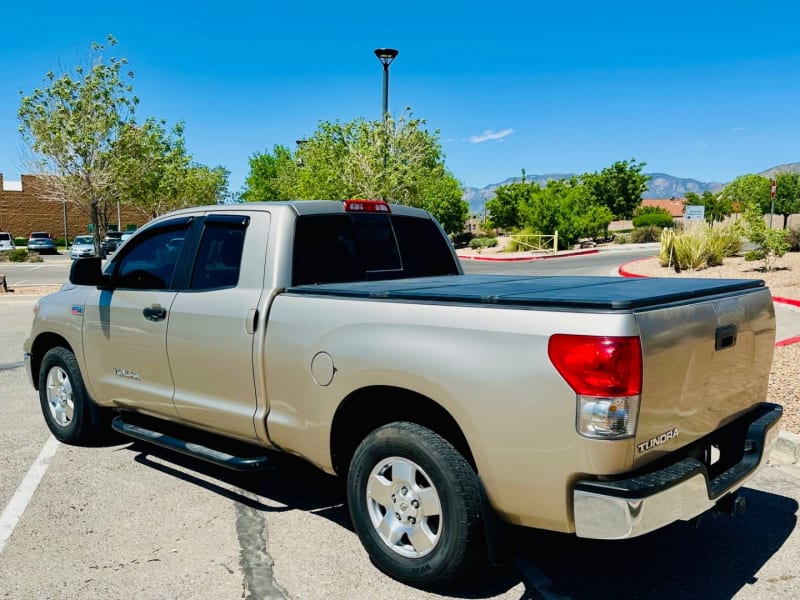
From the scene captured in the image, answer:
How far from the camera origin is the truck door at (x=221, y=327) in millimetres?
4059

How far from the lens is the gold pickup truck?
9.12 ft

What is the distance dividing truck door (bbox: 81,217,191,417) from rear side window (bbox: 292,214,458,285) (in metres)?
1.00

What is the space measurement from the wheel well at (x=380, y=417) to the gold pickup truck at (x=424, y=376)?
0.01 meters

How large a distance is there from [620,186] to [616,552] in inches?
2863

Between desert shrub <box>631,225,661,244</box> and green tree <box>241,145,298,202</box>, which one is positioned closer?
desert shrub <box>631,225,661,244</box>

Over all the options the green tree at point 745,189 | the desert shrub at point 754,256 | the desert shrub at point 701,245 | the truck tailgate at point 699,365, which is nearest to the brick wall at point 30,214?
the desert shrub at point 701,245

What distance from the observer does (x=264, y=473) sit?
520 cm

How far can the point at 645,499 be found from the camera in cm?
273

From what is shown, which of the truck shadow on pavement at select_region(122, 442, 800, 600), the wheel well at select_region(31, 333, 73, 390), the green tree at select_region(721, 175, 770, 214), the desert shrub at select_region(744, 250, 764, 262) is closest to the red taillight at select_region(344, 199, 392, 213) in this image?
the truck shadow on pavement at select_region(122, 442, 800, 600)

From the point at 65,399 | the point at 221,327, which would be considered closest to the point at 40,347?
the point at 65,399

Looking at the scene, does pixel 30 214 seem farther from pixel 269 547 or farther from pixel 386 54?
pixel 269 547

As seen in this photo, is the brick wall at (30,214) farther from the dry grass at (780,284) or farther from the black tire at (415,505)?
the black tire at (415,505)

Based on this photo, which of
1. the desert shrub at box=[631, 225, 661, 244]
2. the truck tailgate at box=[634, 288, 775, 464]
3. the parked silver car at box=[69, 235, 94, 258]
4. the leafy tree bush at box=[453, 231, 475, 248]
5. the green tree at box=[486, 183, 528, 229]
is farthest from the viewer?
the leafy tree bush at box=[453, 231, 475, 248]

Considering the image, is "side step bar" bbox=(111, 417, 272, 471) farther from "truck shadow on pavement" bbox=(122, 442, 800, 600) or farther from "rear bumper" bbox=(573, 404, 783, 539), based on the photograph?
"rear bumper" bbox=(573, 404, 783, 539)
